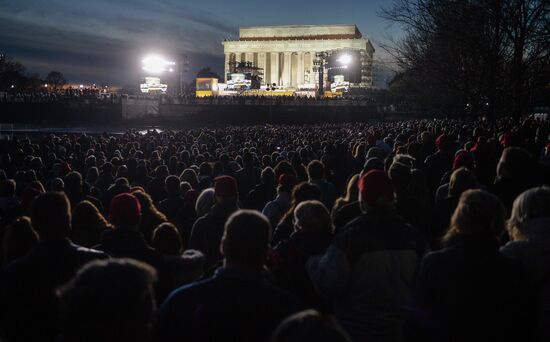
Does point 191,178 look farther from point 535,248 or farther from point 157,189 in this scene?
point 535,248

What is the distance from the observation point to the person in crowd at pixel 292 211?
558 centimetres

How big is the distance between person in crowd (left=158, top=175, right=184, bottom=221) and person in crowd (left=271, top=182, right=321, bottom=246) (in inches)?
106

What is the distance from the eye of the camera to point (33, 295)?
3.35 meters

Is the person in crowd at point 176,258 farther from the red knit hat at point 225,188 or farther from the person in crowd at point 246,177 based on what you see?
the person in crowd at point 246,177

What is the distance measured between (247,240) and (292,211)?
2778 mm

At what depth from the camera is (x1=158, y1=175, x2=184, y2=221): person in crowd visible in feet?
26.5

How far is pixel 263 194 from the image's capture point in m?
8.48

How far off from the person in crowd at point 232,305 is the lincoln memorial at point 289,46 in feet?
334

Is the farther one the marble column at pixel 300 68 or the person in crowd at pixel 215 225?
the marble column at pixel 300 68

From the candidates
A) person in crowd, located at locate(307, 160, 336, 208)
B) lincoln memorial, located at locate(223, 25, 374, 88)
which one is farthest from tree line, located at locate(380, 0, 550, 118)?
lincoln memorial, located at locate(223, 25, 374, 88)

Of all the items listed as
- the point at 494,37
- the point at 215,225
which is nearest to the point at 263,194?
the point at 215,225

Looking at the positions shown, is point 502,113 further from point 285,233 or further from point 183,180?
point 285,233

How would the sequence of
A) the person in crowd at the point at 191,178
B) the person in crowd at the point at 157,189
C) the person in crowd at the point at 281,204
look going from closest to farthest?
the person in crowd at the point at 281,204 < the person in crowd at the point at 191,178 < the person in crowd at the point at 157,189

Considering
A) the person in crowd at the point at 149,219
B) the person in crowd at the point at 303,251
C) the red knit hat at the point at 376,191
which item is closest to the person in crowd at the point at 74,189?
the person in crowd at the point at 149,219
